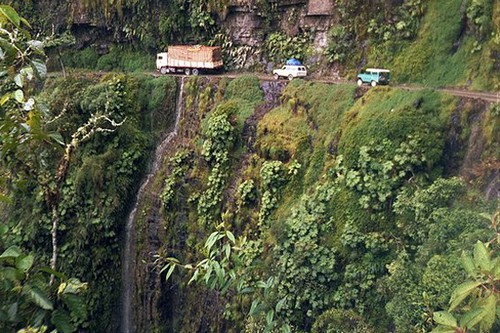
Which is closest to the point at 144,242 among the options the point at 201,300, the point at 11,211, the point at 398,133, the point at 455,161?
the point at 201,300

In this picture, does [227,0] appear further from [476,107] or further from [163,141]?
[476,107]

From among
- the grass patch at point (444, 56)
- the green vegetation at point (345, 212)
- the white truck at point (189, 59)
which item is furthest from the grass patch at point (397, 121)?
the white truck at point (189, 59)

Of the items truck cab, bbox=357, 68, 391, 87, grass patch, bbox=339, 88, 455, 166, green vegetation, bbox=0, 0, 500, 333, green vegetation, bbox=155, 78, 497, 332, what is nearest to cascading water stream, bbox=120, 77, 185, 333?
green vegetation, bbox=0, 0, 500, 333

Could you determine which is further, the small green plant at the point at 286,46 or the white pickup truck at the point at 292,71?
the small green plant at the point at 286,46

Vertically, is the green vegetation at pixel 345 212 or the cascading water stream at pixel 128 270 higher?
the green vegetation at pixel 345 212

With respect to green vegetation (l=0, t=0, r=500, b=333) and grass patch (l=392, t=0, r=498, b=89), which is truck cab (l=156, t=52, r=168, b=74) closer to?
green vegetation (l=0, t=0, r=500, b=333)

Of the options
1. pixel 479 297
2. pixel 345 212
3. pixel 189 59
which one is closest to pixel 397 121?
pixel 345 212

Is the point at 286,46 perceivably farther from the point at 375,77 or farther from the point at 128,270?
the point at 128,270

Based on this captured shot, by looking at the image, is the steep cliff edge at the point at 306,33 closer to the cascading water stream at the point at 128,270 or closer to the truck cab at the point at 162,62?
the truck cab at the point at 162,62
